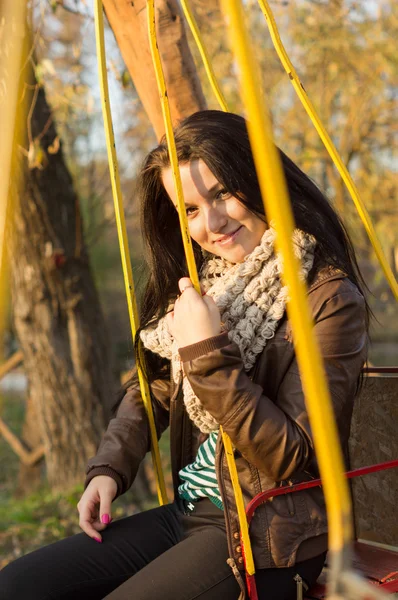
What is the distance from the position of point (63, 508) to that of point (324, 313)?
3.67m

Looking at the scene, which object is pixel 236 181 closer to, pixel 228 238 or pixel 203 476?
pixel 228 238

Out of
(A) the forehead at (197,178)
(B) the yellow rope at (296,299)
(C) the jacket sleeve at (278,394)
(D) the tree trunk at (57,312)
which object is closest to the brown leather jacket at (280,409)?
(C) the jacket sleeve at (278,394)

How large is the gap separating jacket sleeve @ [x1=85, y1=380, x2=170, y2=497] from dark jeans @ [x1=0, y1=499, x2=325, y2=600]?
0.14 m

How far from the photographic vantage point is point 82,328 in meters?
4.95

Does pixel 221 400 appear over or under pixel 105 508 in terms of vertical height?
over

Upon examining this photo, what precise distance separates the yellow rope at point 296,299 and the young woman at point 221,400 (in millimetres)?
747

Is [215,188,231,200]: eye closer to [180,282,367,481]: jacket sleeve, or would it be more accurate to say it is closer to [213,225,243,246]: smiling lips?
[213,225,243,246]: smiling lips

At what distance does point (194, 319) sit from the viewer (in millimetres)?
1790

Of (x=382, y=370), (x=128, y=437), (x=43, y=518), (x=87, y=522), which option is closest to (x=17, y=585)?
(x=87, y=522)

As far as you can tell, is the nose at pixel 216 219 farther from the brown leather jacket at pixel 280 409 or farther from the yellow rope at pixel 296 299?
the yellow rope at pixel 296 299

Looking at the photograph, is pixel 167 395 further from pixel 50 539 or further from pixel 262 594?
pixel 50 539

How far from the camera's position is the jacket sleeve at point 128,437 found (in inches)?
84.4

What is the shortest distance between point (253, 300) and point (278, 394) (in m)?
0.26

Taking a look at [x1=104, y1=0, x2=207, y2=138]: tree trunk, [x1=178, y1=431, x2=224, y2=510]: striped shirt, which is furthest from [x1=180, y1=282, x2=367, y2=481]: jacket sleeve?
[x1=104, y1=0, x2=207, y2=138]: tree trunk
